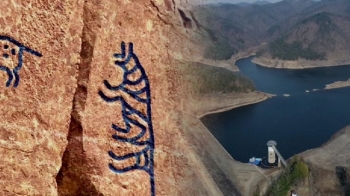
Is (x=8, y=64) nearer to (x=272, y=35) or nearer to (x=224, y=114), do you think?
(x=224, y=114)

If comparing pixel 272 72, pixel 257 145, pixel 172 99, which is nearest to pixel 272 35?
pixel 272 72

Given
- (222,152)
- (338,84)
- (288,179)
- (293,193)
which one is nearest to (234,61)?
(338,84)

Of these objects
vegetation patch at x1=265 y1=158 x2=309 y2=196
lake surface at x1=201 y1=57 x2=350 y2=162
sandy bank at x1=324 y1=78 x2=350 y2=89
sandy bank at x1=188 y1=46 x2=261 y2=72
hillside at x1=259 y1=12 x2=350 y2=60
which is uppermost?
A: hillside at x1=259 y1=12 x2=350 y2=60

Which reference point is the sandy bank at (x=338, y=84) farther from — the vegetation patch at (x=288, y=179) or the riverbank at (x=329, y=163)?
the vegetation patch at (x=288, y=179)

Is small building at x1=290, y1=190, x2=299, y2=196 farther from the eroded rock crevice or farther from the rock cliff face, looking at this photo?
the eroded rock crevice

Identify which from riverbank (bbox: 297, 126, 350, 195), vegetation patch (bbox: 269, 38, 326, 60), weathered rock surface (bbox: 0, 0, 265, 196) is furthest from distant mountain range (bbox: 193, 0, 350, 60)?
weathered rock surface (bbox: 0, 0, 265, 196)

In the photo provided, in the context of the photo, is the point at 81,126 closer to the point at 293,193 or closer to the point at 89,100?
the point at 89,100
